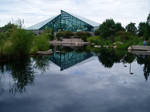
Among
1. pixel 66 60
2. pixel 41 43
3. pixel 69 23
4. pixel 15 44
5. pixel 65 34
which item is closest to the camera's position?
pixel 15 44

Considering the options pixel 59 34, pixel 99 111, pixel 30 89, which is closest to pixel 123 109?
pixel 99 111

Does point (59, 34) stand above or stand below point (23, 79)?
above

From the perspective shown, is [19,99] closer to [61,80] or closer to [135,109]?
[61,80]

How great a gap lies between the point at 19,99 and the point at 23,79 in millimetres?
2736

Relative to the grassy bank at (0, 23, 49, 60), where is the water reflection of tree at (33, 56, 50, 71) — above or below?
below

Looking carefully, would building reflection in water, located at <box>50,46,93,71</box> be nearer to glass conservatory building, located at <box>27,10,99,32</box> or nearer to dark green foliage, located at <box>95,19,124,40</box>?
dark green foliage, located at <box>95,19,124,40</box>

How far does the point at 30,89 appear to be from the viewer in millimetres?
7453

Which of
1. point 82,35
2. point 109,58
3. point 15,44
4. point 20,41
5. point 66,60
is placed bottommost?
point 66,60

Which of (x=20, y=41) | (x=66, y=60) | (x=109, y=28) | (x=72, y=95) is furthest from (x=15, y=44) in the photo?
(x=109, y=28)

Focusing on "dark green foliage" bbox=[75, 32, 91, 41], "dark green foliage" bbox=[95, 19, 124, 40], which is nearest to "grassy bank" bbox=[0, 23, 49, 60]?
"dark green foliage" bbox=[95, 19, 124, 40]

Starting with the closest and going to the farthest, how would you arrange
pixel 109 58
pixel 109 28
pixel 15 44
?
pixel 15 44 → pixel 109 58 → pixel 109 28

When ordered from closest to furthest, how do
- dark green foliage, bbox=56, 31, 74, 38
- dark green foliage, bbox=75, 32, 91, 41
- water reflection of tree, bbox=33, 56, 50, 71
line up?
water reflection of tree, bbox=33, 56, 50, 71 < dark green foliage, bbox=75, 32, 91, 41 < dark green foliage, bbox=56, 31, 74, 38

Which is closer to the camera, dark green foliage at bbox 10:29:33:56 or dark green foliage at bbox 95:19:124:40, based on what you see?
dark green foliage at bbox 10:29:33:56

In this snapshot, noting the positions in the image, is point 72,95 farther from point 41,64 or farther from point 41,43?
point 41,43
